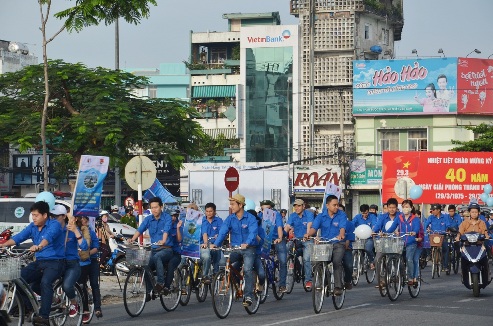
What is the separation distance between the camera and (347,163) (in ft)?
221

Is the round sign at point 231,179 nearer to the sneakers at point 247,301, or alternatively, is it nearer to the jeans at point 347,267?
the jeans at point 347,267

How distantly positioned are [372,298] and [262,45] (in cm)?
5693

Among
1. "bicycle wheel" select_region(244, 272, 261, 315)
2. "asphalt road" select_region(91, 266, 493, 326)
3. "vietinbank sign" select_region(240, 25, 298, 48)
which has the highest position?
"vietinbank sign" select_region(240, 25, 298, 48)

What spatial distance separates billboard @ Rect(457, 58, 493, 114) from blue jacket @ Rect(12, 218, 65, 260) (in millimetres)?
51415

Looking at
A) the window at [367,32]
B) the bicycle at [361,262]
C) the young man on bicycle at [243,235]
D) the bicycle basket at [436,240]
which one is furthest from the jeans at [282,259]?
the window at [367,32]

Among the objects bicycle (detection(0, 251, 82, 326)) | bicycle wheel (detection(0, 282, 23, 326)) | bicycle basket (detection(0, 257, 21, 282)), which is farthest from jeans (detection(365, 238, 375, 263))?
bicycle basket (detection(0, 257, 21, 282))

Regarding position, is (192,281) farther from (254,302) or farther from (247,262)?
(247,262)

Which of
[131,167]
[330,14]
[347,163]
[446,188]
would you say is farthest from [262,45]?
[131,167]

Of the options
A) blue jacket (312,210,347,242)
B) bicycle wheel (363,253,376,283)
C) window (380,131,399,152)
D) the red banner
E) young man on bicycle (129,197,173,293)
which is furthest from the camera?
window (380,131,399,152)

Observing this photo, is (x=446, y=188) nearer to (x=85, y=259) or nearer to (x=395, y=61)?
(x=395, y=61)

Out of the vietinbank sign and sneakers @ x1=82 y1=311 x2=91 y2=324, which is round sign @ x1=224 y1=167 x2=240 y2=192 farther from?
the vietinbank sign

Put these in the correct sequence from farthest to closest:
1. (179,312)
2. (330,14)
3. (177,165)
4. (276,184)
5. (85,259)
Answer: (330,14) < (276,184) < (177,165) < (179,312) < (85,259)

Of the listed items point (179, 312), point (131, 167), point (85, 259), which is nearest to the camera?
point (85, 259)

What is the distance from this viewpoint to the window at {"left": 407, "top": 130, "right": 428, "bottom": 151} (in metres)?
66.2
